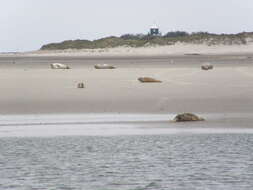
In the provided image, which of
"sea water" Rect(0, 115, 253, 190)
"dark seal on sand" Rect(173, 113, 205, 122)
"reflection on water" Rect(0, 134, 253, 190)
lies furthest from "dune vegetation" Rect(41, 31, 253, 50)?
"reflection on water" Rect(0, 134, 253, 190)

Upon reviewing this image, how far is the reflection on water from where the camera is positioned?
40.8 feet

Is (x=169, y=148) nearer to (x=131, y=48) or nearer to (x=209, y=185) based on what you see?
(x=209, y=185)

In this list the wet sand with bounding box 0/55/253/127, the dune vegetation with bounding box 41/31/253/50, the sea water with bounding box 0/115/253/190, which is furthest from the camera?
the dune vegetation with bounding box 41/31/253/50

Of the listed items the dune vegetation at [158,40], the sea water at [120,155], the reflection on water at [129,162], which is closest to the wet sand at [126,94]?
the sea water at [120,155]

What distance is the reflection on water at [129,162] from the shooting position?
40.8ft

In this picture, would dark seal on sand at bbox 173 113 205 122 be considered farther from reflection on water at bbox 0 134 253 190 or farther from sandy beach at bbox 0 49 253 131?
reflection on water at bbox 0 134 253 190

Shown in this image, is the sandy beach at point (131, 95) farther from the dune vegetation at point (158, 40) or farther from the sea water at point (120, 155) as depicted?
the dune vegetation at point (158, 40)

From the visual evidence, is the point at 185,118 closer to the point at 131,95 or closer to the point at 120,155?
the point at 120,155

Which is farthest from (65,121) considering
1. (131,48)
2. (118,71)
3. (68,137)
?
(131,48)

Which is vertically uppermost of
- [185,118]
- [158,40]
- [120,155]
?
[120,155]

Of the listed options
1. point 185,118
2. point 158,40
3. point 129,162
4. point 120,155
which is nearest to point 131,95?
point 185,118

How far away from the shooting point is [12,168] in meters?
13.9

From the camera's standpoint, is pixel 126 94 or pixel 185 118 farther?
pixel 126 94

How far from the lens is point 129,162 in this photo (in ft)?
46.9
